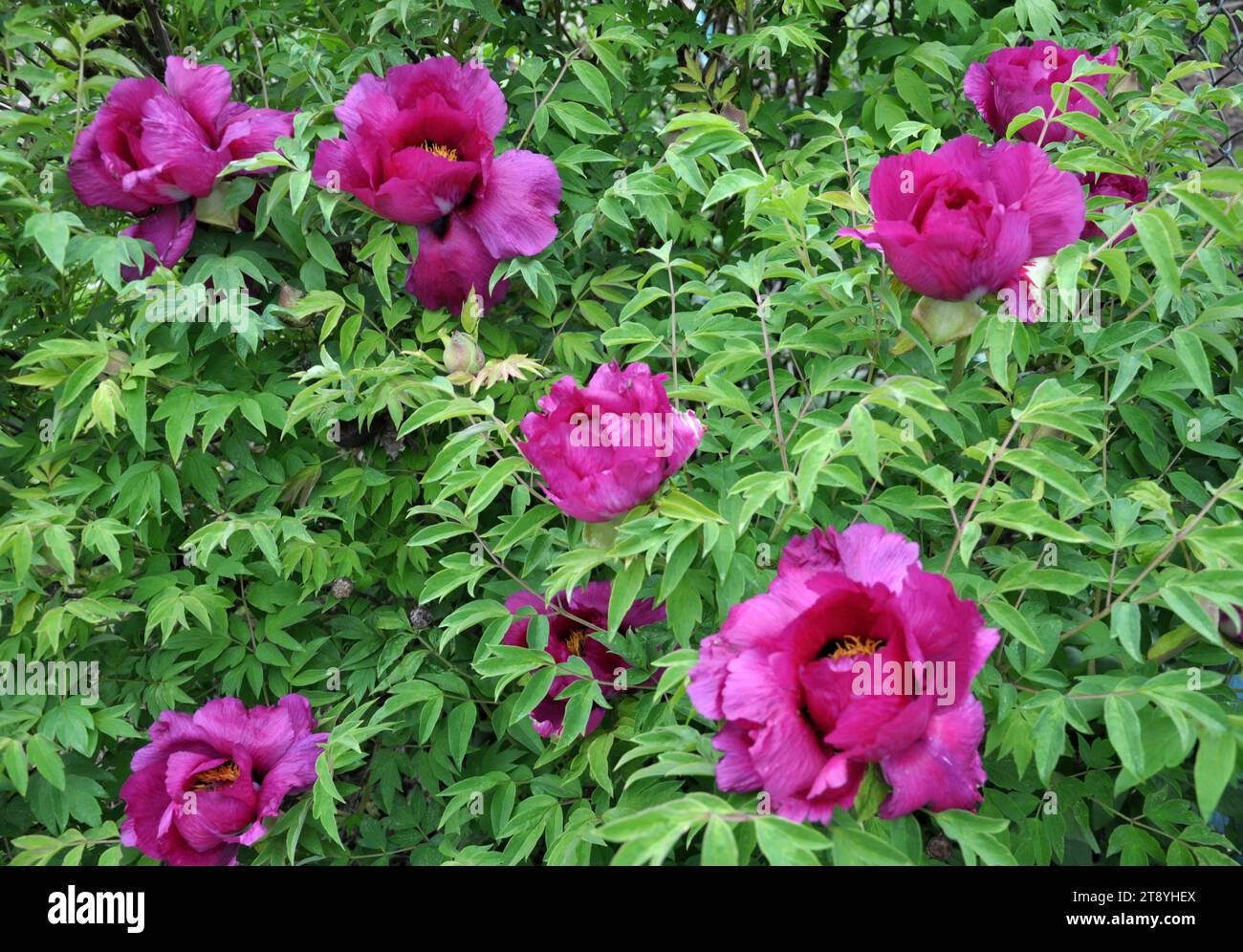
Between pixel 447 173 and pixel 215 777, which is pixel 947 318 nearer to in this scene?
pixel 447 173

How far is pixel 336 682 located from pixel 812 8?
1234 millimetres

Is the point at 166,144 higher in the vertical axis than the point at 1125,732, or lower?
higher

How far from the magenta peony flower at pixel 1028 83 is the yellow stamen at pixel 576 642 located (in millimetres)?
928

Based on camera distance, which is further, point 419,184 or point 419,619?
point 419,619

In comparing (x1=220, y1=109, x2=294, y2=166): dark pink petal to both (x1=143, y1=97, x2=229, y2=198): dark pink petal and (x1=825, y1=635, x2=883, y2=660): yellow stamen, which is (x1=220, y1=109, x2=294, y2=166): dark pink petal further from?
(x1=825, y1=635, x2=883, y2=660): yellow stamen

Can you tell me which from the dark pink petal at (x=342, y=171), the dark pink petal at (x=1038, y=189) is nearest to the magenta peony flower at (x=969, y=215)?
the dark pink petal at (x=1038, y=189)

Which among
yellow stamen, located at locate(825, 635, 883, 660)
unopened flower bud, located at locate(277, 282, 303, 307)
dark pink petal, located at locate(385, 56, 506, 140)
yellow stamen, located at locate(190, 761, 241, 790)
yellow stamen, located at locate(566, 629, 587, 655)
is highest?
dark pink petal, located at locate(385, 56, 506, 140)

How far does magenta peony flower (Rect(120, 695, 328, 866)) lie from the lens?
4.30ft

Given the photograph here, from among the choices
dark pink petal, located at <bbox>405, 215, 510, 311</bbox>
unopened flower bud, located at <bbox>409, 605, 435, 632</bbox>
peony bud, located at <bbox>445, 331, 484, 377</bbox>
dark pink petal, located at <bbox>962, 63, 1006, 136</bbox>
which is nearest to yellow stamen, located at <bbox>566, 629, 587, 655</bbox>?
unopened flower bud, located at <bbox>409, 605, 435, 632</bbox>

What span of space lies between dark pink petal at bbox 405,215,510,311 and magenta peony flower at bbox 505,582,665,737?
0.45m

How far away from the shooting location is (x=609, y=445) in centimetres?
109

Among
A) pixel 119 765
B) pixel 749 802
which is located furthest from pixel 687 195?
pixel 119 765

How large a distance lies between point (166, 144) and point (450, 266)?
1.32 ft

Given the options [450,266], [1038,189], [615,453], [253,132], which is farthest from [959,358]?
[253,132]
